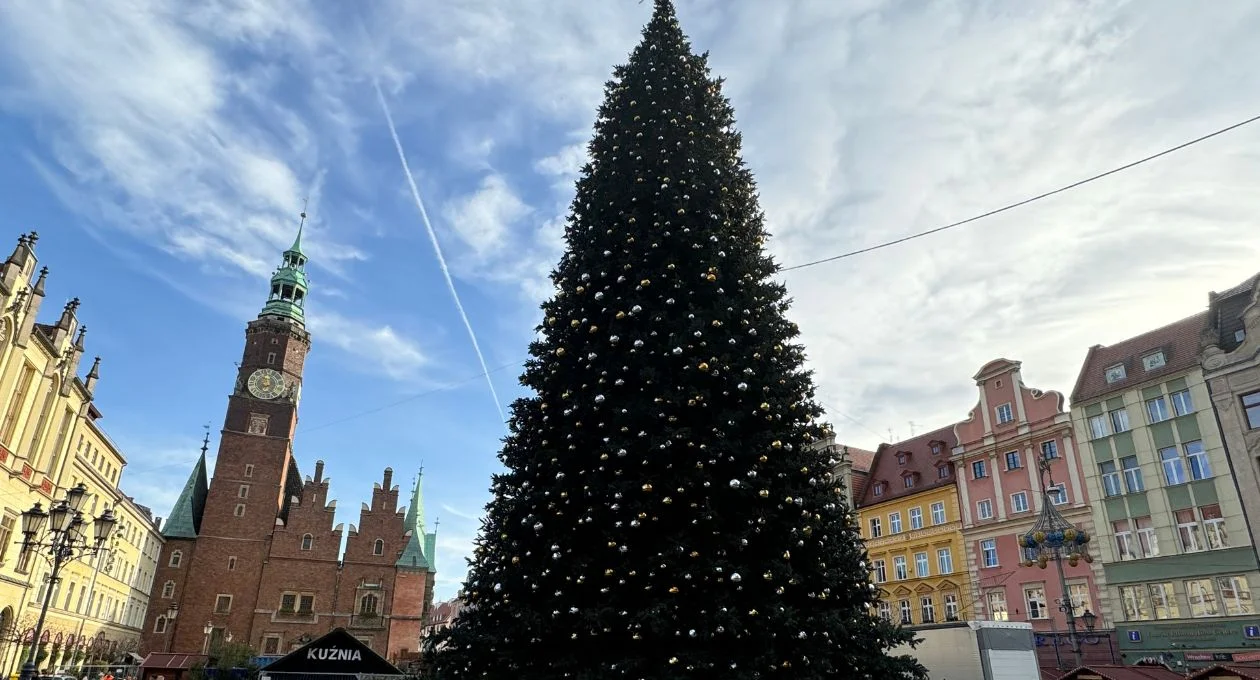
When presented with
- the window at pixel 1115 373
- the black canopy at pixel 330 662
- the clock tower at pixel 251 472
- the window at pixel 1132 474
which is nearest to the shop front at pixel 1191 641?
the window at pixel 1132 474

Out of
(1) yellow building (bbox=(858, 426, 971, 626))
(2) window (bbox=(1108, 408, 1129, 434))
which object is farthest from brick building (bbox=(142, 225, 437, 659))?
(2) window (bbox=(1108, 408, 1129, 434))

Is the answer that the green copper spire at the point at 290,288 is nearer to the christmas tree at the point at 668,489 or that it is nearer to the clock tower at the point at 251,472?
the clock tower at the point at 251,472

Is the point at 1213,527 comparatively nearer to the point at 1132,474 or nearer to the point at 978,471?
the point at 1132,474

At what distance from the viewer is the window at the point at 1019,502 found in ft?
112

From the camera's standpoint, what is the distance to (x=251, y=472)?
57000 millimetres

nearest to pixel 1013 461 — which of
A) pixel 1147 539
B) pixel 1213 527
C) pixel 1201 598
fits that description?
pixel 1147 539

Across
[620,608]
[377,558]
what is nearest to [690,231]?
[620,608]

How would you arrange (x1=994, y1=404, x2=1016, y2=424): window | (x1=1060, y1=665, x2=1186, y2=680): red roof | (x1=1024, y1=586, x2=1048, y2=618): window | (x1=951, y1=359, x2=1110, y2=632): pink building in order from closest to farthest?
1. (x1=1060, y1=665, x2=1186, y2=680): red roof
2. (x1=951, y1=359, x2=1110, y2=632): pink building
3. (x1=1024, y1=586, x2=1048, y2=618): window
4. (x1=994, y1=404, x2=1016, y2=424): window

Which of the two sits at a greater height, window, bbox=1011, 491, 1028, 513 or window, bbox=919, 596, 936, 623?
window, bbox=1011, 491, 1028, 513

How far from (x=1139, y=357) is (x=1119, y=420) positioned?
2.93 m

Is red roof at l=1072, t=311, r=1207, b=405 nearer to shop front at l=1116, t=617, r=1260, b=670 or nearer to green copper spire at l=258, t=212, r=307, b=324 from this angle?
shop front at l=1116, t=617, r=1260, b=670

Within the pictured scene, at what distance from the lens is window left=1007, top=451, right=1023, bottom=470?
35.2 meters

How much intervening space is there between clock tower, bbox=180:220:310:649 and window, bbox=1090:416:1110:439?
53.4 metres

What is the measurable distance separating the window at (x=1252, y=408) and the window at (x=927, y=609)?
16.3 m
